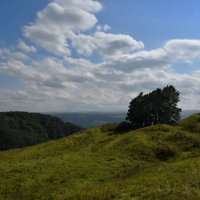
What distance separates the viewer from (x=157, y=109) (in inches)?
4090

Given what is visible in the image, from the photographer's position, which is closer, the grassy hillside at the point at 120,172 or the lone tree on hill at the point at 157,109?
the grassy hillside at the point at 120,172

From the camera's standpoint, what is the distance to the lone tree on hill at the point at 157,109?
10375cm

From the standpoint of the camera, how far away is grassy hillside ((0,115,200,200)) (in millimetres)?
24630

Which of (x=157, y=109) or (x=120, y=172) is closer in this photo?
(x=120, y=172)

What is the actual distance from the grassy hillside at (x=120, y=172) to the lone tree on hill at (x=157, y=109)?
32754 millimetres

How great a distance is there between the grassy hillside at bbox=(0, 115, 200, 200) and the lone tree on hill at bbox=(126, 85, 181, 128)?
3275 centimetres

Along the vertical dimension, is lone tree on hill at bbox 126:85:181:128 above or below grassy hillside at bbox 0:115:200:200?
above

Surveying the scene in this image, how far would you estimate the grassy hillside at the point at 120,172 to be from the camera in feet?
80.8

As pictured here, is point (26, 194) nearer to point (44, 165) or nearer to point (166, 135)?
point (44, 165)

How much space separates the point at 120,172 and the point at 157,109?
66417 millimetres

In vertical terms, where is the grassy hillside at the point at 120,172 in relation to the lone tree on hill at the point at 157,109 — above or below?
below

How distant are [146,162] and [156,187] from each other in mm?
23227

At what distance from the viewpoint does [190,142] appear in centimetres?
5775

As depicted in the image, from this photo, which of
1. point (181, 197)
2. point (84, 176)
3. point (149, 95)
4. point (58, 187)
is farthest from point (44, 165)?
point (149, 95)
